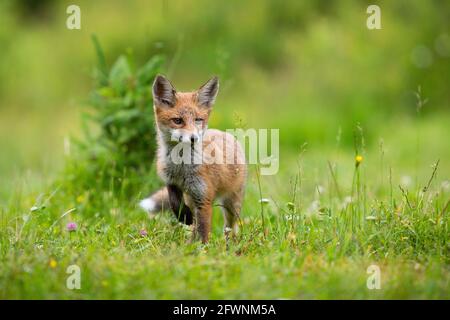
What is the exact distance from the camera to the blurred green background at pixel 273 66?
10375 mm

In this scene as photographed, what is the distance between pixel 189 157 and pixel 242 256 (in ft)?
3.79

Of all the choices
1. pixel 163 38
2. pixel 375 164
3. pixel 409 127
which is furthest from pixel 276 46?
pixel 375 164

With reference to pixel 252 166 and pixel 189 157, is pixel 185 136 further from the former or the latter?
pixel 252 166

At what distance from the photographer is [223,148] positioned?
18.7 feet

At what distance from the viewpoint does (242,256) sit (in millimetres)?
4434

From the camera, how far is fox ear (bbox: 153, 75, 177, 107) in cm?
520

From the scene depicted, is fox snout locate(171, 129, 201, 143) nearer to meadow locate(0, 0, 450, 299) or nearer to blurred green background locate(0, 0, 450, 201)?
meadow locate(0, 0, 450, 299)

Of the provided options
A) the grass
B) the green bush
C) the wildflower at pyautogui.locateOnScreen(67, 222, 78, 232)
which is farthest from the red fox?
the green bush

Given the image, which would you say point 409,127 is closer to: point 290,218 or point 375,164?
point 375,164

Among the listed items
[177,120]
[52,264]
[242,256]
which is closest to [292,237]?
[242,256]

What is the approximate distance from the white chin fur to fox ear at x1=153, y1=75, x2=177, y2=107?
89 centimetres

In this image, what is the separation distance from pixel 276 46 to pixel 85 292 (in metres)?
9.50

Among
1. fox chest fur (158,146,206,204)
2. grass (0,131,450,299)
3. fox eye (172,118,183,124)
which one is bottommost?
grass (0,131,450,299)
